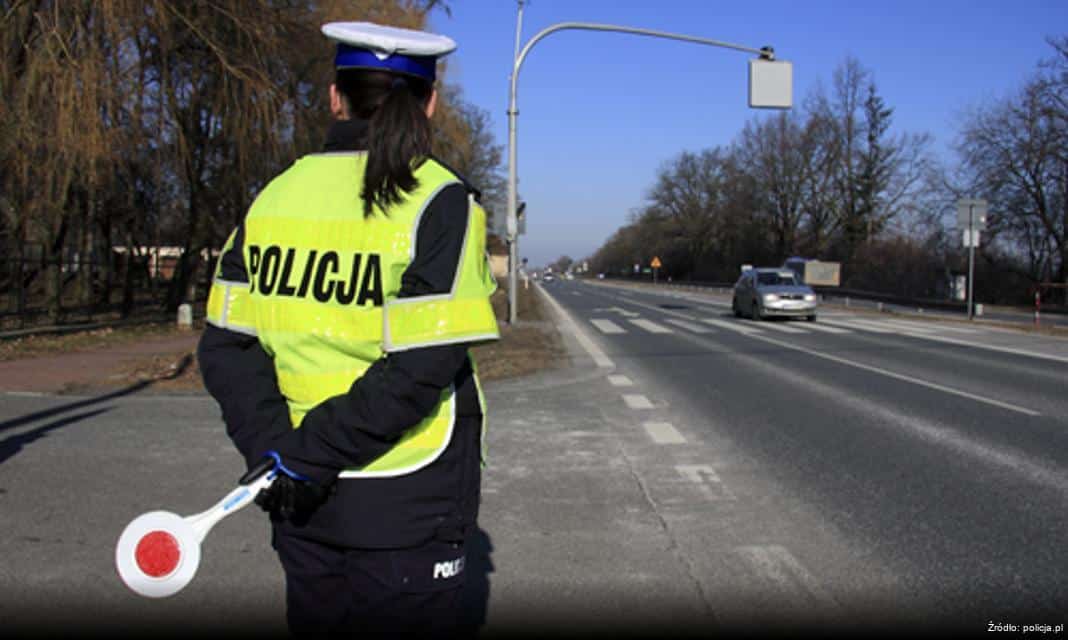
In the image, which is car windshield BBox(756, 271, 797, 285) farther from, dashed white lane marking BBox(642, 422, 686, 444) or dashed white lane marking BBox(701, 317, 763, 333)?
dashed white lane marking BBox(642, 422, 686, 444)

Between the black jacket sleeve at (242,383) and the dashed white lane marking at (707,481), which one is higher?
the black jacket sleeve at (242,383)

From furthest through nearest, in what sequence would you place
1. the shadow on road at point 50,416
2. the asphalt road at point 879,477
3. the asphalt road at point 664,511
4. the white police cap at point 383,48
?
the shadow on road at point 50,416 < the asphalt road at point 879,477 < the asphalt road at point 664,511 < the white police cap at point 383,48

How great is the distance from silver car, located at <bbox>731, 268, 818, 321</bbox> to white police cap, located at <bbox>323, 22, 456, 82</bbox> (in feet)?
75.8

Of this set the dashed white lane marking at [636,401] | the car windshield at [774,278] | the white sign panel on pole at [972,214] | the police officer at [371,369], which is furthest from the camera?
the car windshield at [774,278]

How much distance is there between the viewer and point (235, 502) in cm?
184

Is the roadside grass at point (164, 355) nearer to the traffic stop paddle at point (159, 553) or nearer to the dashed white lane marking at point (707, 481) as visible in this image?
the dashed white lane marking at point (707, 481)

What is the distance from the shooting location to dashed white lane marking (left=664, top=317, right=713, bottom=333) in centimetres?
2123

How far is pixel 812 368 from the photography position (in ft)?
41.9

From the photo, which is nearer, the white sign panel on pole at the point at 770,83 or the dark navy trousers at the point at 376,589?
the dark navy trousers at the point at 376,589

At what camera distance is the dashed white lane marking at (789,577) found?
3.61 m

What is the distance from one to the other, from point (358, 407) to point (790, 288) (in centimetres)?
2387

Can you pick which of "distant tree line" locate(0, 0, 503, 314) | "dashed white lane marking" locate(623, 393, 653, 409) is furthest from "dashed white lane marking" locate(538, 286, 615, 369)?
"distant tree line" locate(0, 0, 503, 314)

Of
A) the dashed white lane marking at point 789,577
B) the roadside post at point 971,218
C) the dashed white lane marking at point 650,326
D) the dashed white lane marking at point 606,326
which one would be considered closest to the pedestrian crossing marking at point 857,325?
the roadside post at point 971,218

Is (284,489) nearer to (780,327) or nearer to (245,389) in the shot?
(245,389)
